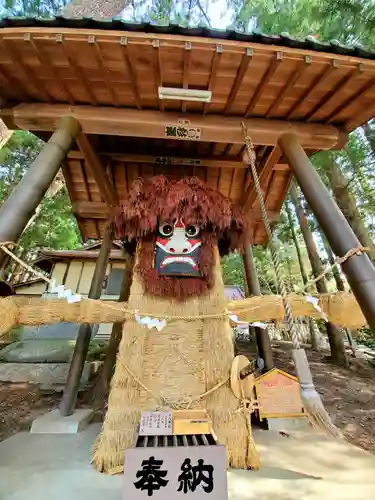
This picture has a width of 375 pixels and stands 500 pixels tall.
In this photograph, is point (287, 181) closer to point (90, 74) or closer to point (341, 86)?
point (341, 86)

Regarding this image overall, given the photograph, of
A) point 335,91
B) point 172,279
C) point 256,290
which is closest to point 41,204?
point 256,290

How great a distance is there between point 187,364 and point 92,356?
675 cm

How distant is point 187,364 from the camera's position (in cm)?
273

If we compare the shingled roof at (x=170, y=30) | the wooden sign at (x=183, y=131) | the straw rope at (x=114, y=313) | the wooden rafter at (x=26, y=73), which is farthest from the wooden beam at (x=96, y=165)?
the straw rope at (x=114, y=313)

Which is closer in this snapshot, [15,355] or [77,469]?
[77,469]

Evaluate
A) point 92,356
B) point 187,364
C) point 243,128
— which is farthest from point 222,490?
point 92,356

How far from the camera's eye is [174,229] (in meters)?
3.10

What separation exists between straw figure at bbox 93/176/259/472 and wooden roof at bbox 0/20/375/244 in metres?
0.91

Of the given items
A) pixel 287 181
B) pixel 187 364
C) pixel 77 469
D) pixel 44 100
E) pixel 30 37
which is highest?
pixel 287 181

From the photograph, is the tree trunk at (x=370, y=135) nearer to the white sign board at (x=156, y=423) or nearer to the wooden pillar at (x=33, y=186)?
the wooden pillar at (x=33, y=186)

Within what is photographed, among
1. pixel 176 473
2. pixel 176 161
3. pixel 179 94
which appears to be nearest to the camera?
pixel 176 473

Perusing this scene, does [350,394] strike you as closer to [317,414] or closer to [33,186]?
[317,414]

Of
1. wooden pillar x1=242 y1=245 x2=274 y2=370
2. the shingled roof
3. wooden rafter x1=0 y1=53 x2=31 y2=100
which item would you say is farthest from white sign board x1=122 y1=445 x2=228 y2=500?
wooden pillar x1=242 y1=245 x2=274 y2=370

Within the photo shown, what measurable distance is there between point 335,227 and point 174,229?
1549mm
